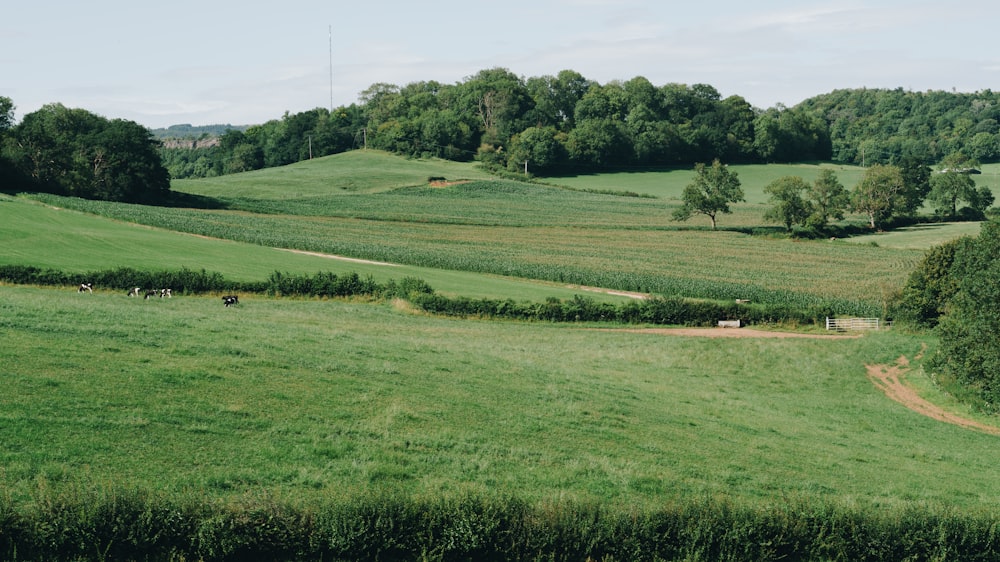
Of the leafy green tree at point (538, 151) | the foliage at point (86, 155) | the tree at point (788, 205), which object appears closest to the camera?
the foliage at point (86, 155)

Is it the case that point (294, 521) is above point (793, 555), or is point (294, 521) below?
above

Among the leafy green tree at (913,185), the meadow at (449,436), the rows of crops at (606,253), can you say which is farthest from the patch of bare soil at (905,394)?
the leafy green tree at (913,185)

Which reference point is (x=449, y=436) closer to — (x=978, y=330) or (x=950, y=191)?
(x=978, y=330)

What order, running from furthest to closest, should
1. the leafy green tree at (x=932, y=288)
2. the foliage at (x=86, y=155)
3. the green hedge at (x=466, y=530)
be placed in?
the foliage at (x=86, y=155)
the leafy green tree at (x=932, y=288)
the green hedge at (x=466, y=530)

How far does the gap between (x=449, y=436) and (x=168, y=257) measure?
4730 centimetres

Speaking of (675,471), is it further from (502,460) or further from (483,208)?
(483,208)

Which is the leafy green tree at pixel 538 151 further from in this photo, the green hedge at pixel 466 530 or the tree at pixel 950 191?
the green hedge at pixel 466 530

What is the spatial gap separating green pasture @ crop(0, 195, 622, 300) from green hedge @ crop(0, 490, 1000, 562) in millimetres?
38766

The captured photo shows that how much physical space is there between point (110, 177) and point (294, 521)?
104184mm

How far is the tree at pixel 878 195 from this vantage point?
11681cm

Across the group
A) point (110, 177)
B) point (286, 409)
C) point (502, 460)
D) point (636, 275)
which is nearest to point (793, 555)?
point (502, 460)

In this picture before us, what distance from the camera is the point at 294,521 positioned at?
14625 millimetres

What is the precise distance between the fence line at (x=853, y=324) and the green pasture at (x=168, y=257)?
49.1 feet

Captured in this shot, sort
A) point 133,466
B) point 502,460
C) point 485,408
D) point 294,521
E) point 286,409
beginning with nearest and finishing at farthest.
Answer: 1. point 294,521
2. point 133,466
3. point 502,460
4. point 286,409
5. point 485,408
